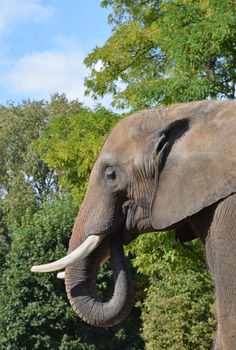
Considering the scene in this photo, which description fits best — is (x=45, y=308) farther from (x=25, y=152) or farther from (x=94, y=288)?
(x=25, y=152)

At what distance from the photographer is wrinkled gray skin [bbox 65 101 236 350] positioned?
449cm

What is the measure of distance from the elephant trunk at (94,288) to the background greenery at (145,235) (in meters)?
8.83

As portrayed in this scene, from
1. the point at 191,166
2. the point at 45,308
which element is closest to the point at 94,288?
the point at 191,166

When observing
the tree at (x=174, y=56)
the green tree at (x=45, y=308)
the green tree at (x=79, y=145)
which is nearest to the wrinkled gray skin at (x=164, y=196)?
the tree at (x=174, y=56)

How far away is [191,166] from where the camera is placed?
465 cm

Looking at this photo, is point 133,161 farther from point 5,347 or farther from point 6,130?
point 6,130

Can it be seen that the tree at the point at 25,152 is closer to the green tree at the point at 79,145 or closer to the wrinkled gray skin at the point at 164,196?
the green tree at the point at 79,145

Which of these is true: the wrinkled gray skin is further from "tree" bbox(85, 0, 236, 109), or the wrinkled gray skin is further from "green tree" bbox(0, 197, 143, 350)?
"green tree" bbox(0, 197, 143, 350)

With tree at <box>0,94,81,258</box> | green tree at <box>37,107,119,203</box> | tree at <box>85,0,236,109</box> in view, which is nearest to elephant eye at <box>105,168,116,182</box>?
tree at <box>85,0,236,109</box>

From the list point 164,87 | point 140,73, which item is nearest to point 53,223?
point 140,73

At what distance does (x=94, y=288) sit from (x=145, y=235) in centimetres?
941

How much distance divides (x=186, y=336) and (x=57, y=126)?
585cm

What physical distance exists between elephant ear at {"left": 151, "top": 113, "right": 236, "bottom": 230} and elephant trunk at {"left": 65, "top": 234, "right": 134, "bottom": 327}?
0.45m

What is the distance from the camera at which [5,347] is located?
23.3 meters
